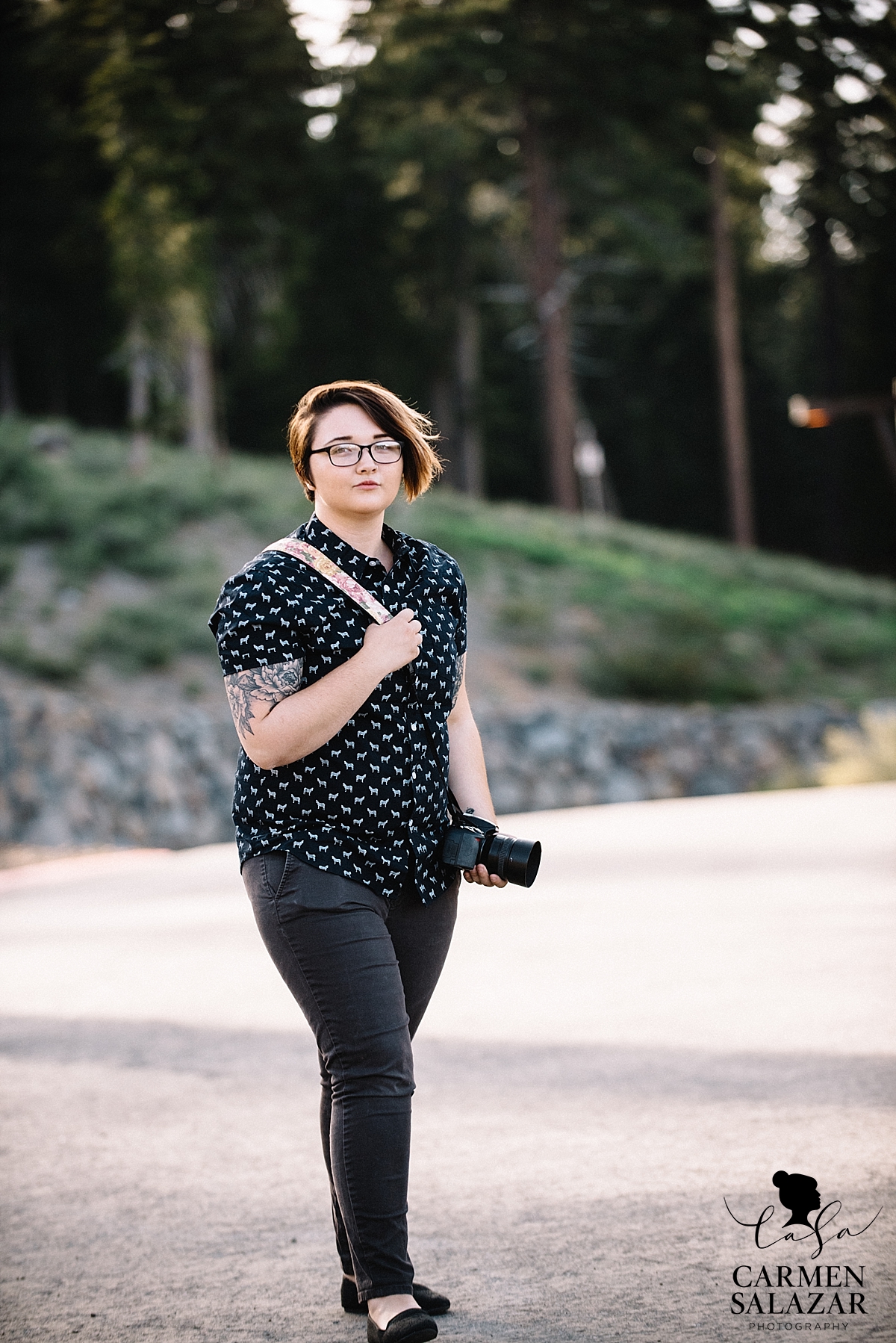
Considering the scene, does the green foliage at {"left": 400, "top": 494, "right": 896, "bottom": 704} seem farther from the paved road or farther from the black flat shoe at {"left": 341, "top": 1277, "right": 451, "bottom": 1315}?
the black flat shoe at {"left": 341, "top": 1277, "right": 451, "bottom": 1315}

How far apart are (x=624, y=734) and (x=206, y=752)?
515cm

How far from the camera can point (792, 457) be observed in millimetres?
39594

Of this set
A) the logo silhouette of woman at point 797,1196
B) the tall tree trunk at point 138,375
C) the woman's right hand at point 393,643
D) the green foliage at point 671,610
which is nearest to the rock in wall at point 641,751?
the green foliage at point 671,610

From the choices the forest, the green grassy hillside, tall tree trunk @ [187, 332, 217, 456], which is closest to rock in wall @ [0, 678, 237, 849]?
the green grassy hillside

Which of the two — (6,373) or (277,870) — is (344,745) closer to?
(277,870)

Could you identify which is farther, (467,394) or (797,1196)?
(467,394)

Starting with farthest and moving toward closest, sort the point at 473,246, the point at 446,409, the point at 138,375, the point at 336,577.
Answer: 1. the point at 446,409
2. the point at 473,246
3. the point at 138,375
4. the point at 336,577

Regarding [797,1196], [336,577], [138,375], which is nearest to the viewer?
[336,577]

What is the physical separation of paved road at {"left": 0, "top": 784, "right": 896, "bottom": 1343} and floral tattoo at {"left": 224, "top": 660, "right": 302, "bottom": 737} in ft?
4.06

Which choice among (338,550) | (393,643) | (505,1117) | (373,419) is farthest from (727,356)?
(393,643)

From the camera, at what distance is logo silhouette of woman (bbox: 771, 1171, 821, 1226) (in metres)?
3.27

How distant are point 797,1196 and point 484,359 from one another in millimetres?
39546

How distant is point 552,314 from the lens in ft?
89.7

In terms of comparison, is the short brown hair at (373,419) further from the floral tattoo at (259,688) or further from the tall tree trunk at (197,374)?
the tall tree trunk at (197,374)
